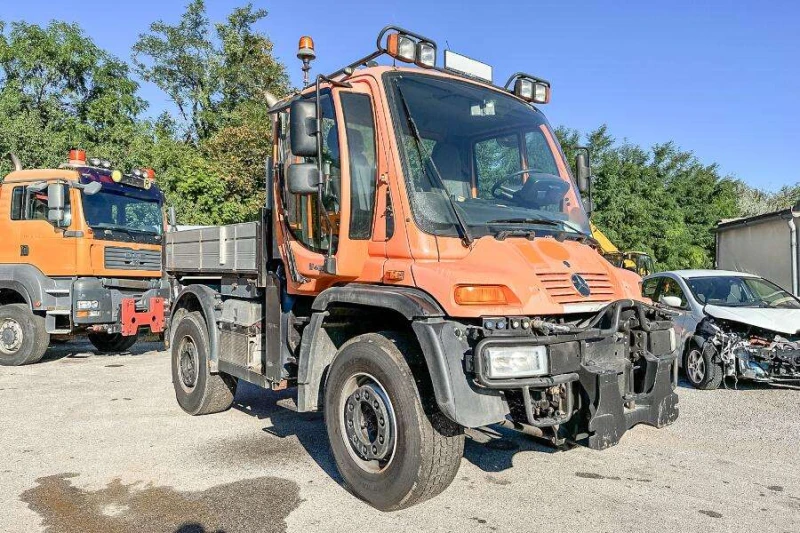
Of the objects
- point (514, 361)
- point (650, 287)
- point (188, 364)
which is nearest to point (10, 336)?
point (188, 364)

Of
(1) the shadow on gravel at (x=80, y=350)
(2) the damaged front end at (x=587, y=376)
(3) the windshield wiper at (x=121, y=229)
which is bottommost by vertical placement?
(1) the shadow on gravel at (x=80, y=350)

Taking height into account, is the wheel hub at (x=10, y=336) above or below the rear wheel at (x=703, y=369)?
above

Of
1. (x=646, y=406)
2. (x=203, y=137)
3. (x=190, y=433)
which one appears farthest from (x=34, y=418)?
(x=203, y=137)

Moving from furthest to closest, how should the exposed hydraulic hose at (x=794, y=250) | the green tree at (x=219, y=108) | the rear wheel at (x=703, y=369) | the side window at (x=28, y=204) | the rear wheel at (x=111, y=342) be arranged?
the green tree at (x=219, y=108) → the exposed hydraulic hose at (x=794, y=250) → the rear wheel at (x=111, y=342) → the side window at (x=28, y=204) → the rear wheel at (x=703, y=369)

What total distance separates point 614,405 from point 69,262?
29.4ft

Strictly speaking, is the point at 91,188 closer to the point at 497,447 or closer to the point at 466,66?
the point at 466,66

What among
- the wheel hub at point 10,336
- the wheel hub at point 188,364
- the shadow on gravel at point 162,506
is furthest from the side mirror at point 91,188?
the shadow on gravel at point 162,506

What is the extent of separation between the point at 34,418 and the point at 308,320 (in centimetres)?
379

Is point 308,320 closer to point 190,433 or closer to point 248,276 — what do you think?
point 248,276

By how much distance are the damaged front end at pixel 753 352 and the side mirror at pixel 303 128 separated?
623 cm

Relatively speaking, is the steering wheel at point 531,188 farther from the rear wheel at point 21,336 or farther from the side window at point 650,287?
the rear wheel at point 21,336

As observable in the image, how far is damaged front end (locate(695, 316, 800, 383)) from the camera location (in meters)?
7.52

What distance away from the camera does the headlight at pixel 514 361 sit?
3332 mm

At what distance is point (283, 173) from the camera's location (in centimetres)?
519
